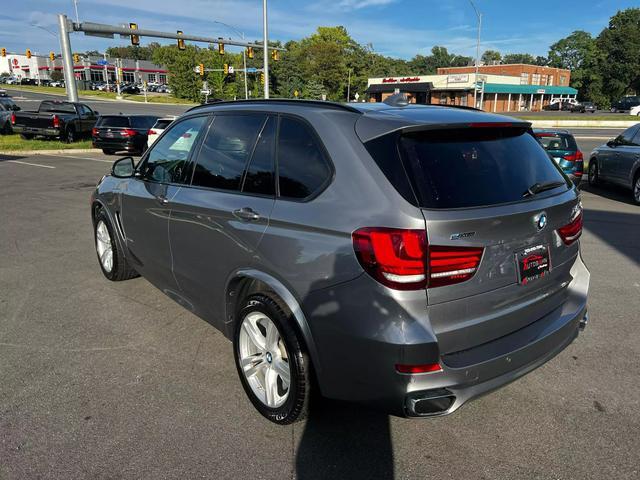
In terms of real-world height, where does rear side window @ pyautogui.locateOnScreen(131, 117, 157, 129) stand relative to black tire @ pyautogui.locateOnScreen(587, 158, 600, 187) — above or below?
above

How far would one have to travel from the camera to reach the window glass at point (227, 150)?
3.25m

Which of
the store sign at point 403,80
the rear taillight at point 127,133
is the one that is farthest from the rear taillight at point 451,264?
the store sign at point 403,80

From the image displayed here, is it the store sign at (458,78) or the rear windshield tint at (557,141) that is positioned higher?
the store sign at (458,78)

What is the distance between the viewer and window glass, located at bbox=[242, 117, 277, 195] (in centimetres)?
301

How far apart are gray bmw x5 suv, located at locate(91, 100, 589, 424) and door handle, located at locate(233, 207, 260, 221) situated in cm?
1

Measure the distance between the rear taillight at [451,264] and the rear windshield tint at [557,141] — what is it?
972 cm

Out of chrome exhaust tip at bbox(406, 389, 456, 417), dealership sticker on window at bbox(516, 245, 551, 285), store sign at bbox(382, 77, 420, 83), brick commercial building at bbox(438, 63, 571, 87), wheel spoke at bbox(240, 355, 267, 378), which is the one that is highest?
brick commercial building at bbox(438, 63, 571, 87)

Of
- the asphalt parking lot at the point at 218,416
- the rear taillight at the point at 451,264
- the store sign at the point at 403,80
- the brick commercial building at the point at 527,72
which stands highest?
the brick commercial building at the point at 527,72

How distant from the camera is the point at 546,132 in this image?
11.2m

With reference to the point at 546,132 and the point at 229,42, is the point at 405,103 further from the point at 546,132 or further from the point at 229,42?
the point at 229,42

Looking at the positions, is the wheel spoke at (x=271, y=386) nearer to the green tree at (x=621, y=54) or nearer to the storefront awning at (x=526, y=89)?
the storefront awning at (x=526, y=89)

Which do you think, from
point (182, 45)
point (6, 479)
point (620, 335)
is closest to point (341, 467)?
point (6, 479)

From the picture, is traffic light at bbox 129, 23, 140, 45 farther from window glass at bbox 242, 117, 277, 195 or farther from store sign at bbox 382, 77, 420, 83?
store sign at bbox 382, 77, 420, 83

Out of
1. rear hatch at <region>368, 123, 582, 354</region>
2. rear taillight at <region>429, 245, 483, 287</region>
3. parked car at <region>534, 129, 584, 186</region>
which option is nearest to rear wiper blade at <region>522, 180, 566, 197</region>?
rear hatch at <region>368, 123, 582, 354</region>
